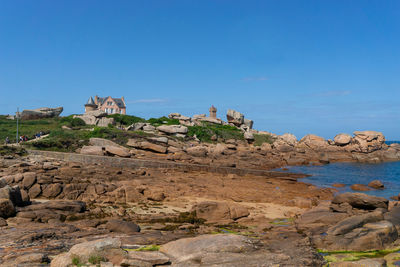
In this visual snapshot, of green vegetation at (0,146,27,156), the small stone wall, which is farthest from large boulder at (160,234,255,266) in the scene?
Answer: green vegetation at (0,146,27,156)

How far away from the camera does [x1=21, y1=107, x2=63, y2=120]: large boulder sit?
186 feet

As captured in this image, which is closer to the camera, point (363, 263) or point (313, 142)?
point (363, 263)

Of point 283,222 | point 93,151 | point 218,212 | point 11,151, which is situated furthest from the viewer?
point 93,151

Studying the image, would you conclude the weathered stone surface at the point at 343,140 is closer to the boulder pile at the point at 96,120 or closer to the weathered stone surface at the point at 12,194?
the boulder pile at the point at 96,120

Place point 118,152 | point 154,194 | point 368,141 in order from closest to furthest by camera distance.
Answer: point 154,194 < point 118,152 < point 368,141

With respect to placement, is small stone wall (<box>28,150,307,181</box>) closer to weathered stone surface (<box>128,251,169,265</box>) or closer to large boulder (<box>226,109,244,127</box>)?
weathered stone surface (<box>128,251,169,265</box>)

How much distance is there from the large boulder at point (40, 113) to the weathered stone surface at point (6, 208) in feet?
165

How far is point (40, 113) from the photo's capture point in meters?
58.8

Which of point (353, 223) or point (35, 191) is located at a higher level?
point (35, 191)

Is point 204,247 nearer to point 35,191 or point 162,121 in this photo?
point 35,191

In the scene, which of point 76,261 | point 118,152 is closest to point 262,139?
point 118,152

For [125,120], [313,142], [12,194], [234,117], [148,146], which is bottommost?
[12,194]

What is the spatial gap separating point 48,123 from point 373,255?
53948 millimetres

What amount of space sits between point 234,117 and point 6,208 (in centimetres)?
6186
